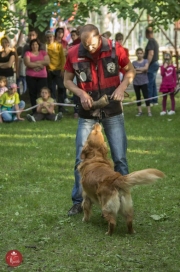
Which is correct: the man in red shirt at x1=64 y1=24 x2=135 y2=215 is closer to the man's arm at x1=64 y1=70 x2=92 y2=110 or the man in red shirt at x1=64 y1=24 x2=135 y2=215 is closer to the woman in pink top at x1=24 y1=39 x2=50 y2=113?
the man's arm at x1=64 y1=70 x2=92 y2=110

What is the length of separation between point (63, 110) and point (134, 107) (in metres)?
2.12

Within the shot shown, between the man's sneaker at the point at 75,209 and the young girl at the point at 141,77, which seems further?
the young girl at the point at 141,77

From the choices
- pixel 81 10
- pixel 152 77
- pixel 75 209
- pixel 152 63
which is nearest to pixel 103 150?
pixel 75 209

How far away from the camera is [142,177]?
245 inches

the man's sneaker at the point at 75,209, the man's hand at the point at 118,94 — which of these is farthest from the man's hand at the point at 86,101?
the man's sneaker at the point at 75,209

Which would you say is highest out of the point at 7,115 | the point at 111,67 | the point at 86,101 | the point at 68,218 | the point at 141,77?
the point at 111,67

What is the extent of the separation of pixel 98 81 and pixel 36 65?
954cm

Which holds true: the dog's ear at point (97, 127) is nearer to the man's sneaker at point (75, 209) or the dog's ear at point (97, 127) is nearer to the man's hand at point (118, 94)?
the man's hand at point (118, 94)

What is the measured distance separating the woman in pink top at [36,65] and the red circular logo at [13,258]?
10919 millimetres

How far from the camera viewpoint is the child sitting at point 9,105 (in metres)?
16.0

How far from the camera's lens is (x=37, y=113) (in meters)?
16.3

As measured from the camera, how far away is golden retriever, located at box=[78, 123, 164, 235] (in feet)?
20.8

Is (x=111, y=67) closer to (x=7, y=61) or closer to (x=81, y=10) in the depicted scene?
(x=81, y=10)

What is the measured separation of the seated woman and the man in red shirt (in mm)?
10066
